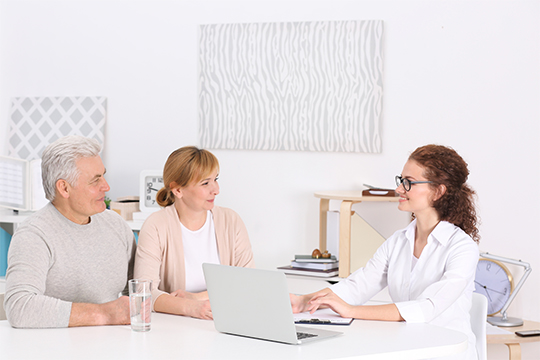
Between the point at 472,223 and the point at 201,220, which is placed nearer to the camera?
the point at 472,223

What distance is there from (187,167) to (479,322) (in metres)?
1.18

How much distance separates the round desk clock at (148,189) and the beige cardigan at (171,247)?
121 cm

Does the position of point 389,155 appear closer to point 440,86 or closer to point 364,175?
point 364,175

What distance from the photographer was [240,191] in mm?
3689

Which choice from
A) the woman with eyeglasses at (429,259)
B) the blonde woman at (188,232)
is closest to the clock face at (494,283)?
the woman with eyeglasses at (429,259)

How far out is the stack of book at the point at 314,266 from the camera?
3227 mm

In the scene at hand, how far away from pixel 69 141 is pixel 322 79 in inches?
70.9

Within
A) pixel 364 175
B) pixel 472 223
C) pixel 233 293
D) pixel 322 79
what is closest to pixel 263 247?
pixel 364 175

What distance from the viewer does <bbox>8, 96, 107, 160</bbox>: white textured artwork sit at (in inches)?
156

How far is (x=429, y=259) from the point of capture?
2.07 metres

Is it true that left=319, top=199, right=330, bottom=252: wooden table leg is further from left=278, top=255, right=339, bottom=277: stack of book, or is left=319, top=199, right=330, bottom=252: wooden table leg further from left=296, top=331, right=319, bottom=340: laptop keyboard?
left=296, top=331, right=319, bottom=340: laptop keyboard

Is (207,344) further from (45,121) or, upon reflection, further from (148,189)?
(45,121)

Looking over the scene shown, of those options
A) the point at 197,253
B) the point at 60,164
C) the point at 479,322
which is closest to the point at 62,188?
the point at 60,164

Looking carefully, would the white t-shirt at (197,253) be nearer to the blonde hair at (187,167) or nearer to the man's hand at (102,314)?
the blonde hair at (187,167)
